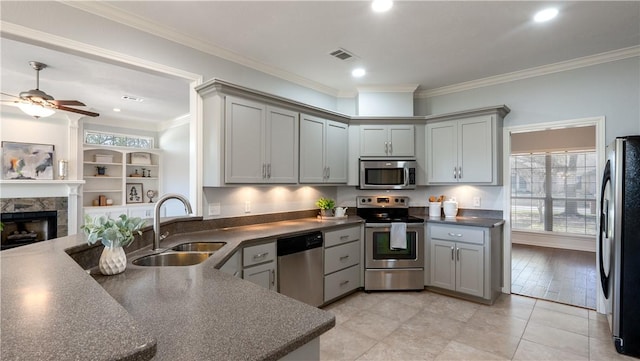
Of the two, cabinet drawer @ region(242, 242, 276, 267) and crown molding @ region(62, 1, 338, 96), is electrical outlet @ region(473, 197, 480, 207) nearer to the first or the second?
crown molding @ region(62, 1, 338, 96)

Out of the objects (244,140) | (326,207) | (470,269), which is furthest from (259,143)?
(470,269)

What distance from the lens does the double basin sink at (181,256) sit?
200cm

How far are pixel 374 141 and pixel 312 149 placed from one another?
0.94 m

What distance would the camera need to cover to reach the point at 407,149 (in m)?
4.10

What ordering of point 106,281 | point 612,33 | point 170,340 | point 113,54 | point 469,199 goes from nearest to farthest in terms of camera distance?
point 170,340, point 106,281, point 113,54, point 612,33, point 469,199

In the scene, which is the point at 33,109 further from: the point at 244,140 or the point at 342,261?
the point at 342,261

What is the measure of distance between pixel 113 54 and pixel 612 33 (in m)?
4.26

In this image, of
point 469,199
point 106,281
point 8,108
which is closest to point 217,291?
point 106,281

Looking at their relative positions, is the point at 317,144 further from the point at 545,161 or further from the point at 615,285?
the point at 545,161

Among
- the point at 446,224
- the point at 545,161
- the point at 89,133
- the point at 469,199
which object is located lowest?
the point at 446,224

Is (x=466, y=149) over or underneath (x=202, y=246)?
over

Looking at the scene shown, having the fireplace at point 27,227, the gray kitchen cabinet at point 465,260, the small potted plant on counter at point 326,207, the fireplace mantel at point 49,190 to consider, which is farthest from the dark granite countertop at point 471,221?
the fireplace at point 27,227

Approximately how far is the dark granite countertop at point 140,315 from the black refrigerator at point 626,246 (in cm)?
272

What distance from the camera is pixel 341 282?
3.54 meters
